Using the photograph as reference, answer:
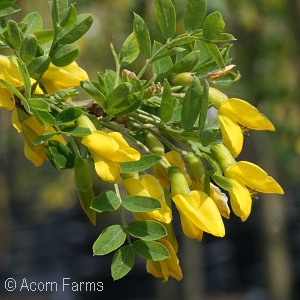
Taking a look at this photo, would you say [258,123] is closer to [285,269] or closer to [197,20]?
[197,20]

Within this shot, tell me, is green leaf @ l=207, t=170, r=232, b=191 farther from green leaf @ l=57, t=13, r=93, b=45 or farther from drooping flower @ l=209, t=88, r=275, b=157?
green leaf @ l=57, t=13, r=93, b=45

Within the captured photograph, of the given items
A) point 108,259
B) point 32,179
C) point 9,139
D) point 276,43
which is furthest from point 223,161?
point 108,259

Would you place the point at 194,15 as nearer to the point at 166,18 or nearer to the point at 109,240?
the point at 166,18

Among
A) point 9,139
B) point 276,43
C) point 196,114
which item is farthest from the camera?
point 9,139

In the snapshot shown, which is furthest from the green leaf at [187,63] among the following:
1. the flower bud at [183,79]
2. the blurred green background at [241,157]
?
the blurred green background at [241,157]

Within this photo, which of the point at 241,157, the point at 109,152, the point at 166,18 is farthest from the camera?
the point at 241,157

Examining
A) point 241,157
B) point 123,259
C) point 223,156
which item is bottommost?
point 241,157

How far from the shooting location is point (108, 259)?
463 cm

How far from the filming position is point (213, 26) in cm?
71

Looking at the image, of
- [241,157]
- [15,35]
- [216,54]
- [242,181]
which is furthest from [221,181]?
[241,157]

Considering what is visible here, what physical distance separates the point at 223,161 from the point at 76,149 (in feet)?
0.45

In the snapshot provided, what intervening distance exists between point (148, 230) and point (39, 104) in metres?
0.15

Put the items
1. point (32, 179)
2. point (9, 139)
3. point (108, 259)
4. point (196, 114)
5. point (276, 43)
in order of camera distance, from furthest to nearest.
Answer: point (108, 259) < point (32, 179) < point (9, 139) < point (276, 43) < point (196, 114)

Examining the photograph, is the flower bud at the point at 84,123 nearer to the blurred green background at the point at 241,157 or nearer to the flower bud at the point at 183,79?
the flower bud at the point at 183,79
